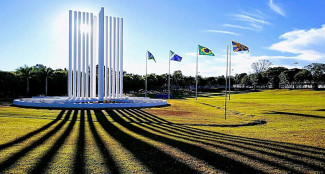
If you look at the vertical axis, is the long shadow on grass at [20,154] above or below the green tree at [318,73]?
below

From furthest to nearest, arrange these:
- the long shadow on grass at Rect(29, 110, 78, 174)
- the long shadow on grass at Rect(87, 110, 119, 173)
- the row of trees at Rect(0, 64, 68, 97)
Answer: the row of trees at Rect(0, 64, 68, 97), the long shadow on grass at Rect(87, 110, 119, 173), the long shadow on grass at Rect(29, 110, 78, 174)

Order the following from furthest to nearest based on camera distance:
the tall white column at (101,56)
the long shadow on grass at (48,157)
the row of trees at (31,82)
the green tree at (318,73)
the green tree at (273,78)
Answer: the green tree at (273,78)
the green tree at (318,73)
the row of trees at (31,82)
the tall white column at (101,56)
the long shadow on grass at (48,157)

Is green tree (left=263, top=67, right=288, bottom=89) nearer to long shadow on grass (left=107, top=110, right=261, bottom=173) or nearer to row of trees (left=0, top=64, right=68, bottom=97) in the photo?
row of trees (left=0, top=64, right=68, bottom=97)

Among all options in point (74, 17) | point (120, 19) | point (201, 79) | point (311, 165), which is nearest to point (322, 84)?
point (201, 79)

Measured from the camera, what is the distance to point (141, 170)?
740 centimetres

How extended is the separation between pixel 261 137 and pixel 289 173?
18.9ft

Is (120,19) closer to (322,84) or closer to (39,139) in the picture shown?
(39,139)

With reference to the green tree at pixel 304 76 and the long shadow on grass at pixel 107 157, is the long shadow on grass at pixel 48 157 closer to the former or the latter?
the long shadow on grass at pixel 107 157

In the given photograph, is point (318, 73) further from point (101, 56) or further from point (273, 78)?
point (101, 56)

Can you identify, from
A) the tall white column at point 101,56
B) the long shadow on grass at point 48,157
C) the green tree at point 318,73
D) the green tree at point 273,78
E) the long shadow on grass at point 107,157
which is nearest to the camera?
the long shadow on grass at point 48,157

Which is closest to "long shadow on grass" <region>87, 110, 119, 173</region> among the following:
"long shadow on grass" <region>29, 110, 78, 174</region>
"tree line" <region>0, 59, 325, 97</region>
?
"long shadow on grass" <region>29, 110, 78, 174</region>

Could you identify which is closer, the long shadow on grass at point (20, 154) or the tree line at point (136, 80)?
the long shadow on grass at point (20, 154)

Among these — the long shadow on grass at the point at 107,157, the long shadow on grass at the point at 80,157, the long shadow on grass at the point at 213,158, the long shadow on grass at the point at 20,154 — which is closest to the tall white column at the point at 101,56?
the long shadow on grass at the point at 20,154

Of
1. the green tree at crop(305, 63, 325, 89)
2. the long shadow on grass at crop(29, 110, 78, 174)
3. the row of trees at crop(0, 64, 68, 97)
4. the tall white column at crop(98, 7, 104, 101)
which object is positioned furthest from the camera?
the green tree at crop(305, 63, 325, 89)
